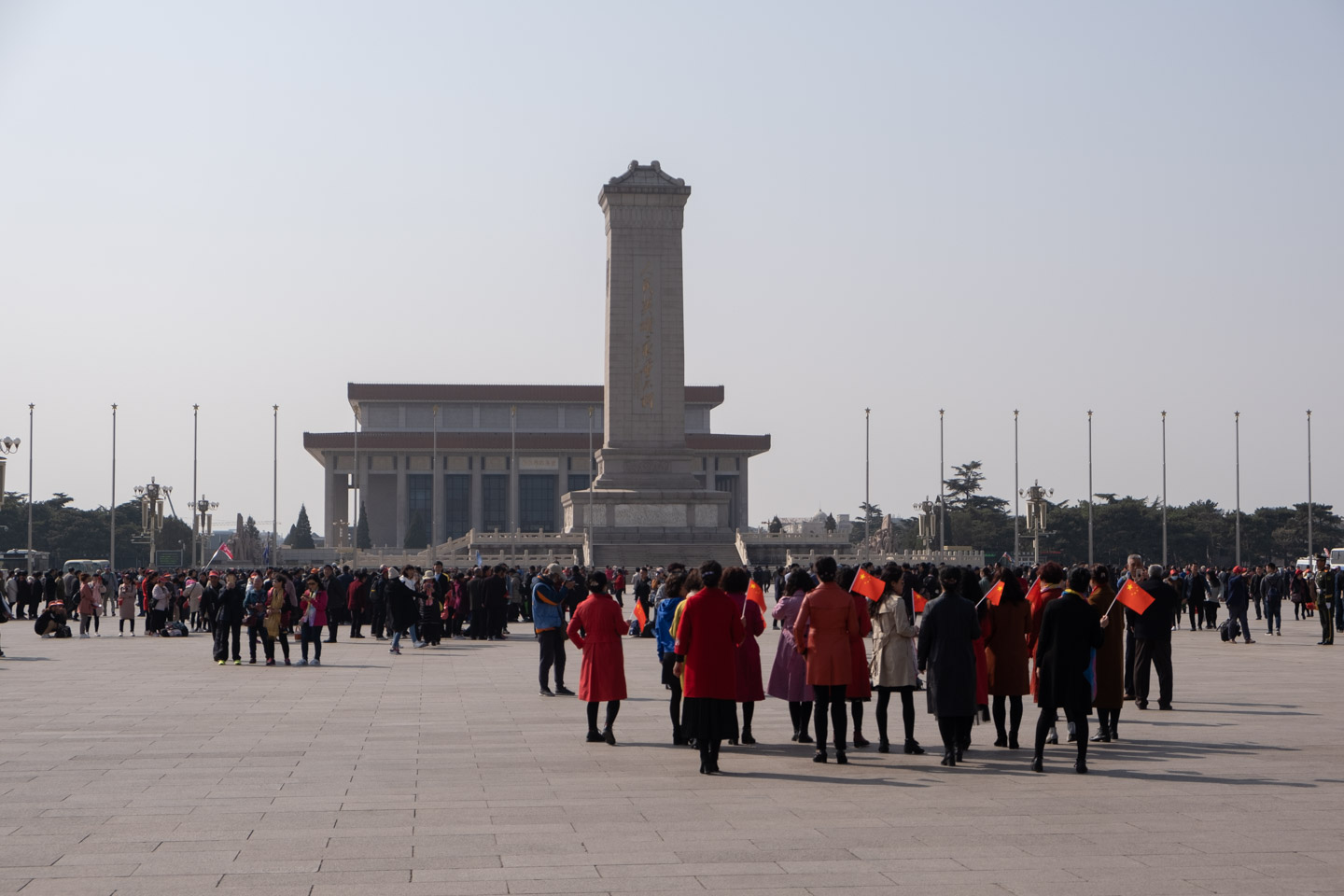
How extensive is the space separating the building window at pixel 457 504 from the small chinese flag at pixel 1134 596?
304 ft

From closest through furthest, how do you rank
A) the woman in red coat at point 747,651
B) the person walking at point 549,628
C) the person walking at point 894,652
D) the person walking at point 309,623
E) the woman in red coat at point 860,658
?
1. the woman in red coat at point 860,658
2. the person walking at point 894,652
3. the woman in red coat at point 747,651
4. the person walking at point 549,628
5. the person walking at point 309,623

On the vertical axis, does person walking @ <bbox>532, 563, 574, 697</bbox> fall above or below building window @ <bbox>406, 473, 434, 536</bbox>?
below

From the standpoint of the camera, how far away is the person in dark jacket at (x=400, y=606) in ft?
77.2

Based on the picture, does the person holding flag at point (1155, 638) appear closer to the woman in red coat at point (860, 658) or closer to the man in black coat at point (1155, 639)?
the man in black coat at point (1155, 639)

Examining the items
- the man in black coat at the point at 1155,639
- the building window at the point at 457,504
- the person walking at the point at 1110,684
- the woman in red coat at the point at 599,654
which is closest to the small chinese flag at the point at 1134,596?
the person walking at the point at 1110,684

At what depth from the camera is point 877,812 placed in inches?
345

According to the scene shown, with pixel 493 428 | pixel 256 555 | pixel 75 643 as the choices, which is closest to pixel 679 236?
pixel 256 555

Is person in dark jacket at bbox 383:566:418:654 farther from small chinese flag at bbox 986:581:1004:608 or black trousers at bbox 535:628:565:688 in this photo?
small chinese flag at bbox 986:581:1004:608

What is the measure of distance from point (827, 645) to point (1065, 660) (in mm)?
1638

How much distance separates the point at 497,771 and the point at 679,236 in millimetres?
53741

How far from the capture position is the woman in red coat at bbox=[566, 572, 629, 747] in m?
12.2

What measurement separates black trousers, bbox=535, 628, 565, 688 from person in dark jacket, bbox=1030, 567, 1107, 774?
21.5ft

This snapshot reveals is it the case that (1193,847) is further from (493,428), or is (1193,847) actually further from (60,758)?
(493,428)

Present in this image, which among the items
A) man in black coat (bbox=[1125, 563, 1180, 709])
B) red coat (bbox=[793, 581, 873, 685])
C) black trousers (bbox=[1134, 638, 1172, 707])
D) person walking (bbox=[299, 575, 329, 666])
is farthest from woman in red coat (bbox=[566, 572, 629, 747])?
person walking (bbox=[299, 575, 329, 666])
